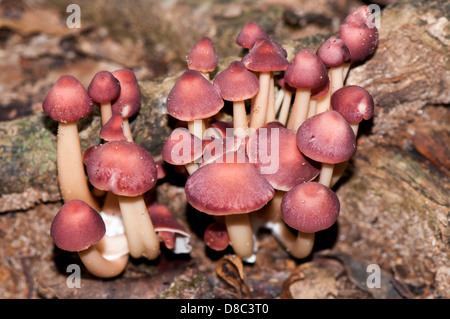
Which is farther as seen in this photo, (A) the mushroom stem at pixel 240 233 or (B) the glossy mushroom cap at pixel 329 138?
(A) the mushroom stem at pixel 240 233

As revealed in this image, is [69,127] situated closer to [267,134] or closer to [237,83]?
[237,83]

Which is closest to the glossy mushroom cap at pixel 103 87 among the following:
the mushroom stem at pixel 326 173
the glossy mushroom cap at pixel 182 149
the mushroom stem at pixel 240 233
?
the glossy mushroom cap at pixel 182 149

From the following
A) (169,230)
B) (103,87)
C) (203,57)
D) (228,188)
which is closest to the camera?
(228,188)

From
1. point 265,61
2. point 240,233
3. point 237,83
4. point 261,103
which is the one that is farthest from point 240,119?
point 240,233

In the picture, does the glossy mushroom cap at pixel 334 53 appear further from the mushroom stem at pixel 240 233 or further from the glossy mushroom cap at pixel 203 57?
the mushroom stem at pixel 240 233
